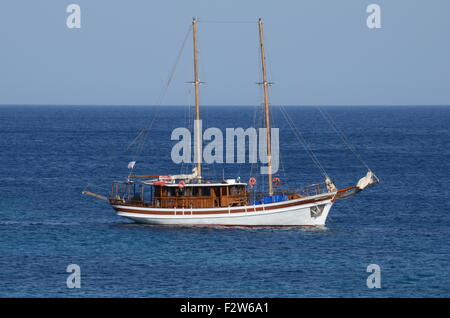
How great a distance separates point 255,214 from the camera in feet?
218

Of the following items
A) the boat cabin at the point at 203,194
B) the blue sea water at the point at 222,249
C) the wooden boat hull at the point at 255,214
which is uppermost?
the boat cabin at the point at 203,194

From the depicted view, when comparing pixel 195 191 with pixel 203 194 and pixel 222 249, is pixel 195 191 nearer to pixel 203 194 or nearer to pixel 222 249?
pixel 203 194

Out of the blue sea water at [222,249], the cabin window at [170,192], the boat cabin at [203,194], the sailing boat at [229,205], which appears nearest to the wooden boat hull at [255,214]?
the sailing boat at [229,205]

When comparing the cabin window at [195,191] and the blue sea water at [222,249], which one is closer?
the blue sea water at [222,249]

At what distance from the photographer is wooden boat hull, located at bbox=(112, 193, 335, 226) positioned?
66250 millimetres

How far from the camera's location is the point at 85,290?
50.4m

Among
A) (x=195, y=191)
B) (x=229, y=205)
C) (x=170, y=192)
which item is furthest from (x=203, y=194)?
(x=170, y=192)

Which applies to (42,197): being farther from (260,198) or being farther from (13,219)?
(260,198)

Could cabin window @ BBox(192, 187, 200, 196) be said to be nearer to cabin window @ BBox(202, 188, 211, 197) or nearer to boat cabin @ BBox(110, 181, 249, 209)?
boat cabin @ BBox(110, 181, 249, 209)

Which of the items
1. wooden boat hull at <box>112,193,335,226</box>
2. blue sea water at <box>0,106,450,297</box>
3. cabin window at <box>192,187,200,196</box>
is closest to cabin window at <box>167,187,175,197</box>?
wooden boat hull at <box>112,193,335,226</box>

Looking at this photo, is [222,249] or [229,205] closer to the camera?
[222,249]

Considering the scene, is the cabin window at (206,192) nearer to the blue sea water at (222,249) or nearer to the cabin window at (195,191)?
the cabin window at (195,191)

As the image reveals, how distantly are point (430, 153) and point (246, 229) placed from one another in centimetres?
8081

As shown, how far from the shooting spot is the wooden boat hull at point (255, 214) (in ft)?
217
